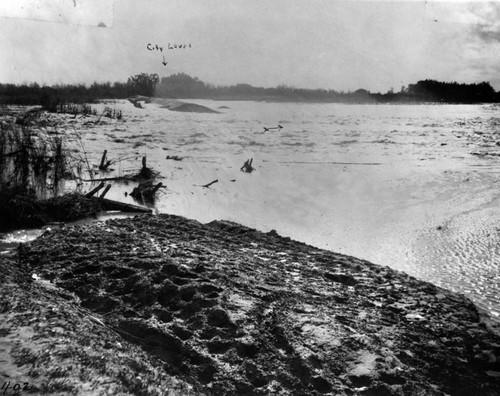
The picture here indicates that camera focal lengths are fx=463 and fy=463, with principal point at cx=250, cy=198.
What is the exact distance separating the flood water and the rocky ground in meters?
0.87

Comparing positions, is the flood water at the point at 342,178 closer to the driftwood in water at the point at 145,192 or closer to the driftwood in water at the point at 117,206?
the driftwood in water at the point at 145,192

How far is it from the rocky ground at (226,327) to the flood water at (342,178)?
866mm

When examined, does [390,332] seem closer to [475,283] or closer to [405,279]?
[405,279]

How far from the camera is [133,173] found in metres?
8.00

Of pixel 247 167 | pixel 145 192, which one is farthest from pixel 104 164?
pixel 247 167

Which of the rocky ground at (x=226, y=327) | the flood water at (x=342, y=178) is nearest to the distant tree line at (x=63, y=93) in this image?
the flood water at (x=342, y=178)

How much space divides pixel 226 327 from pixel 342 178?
21.7 ft

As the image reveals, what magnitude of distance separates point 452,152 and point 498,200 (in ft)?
→ 12.6

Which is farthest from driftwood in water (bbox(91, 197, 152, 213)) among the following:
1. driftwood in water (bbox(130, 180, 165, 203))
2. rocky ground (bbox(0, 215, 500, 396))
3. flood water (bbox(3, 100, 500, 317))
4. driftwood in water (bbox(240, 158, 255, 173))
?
driftwood in water (bbox(240, 158, 255, 173))

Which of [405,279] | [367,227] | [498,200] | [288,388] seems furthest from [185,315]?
[498,200]

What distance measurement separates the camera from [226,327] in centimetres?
236

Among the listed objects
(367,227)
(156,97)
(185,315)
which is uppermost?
(156,97)

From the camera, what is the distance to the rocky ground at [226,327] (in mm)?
1908

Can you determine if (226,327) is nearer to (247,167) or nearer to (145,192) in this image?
(145,192)
